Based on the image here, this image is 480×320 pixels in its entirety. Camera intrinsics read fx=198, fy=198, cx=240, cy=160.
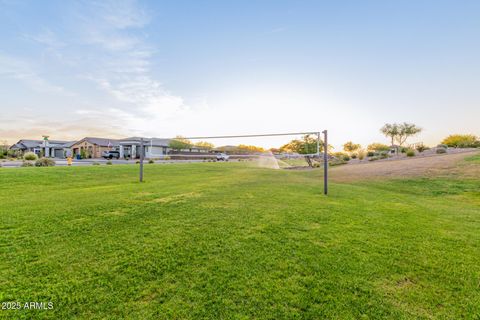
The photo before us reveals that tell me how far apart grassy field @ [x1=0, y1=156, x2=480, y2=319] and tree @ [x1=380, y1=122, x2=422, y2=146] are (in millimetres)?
52062

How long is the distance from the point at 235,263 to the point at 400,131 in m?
56.9

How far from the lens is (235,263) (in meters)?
2.16

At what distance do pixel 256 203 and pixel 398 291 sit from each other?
3.24 m

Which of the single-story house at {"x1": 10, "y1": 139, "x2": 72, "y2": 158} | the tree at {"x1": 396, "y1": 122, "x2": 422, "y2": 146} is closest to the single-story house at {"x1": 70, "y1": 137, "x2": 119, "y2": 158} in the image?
the single-story house at {"x1": 10, "y1": 139, "x2": 72, "y2": 158}

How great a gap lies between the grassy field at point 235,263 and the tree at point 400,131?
5206cm

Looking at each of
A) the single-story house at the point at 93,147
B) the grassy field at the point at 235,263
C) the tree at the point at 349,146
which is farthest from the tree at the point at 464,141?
the single-story house at the point at 93,147

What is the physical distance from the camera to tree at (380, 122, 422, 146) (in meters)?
44.1

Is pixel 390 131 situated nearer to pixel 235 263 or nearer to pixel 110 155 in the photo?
pixel 235 263

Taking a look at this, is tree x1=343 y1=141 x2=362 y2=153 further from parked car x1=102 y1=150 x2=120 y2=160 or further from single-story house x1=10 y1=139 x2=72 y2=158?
single-story house x1=10 y1=139 x2=72 y2=158

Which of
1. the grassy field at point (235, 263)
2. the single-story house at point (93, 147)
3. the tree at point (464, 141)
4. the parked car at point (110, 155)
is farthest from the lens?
the single-story house at point (93, 147)

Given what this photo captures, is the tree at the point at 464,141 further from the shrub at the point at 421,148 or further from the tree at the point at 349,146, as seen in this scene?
the tree at the point at 349,146

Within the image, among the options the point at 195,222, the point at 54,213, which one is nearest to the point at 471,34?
the point at 195,222

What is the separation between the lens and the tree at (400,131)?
145 ft

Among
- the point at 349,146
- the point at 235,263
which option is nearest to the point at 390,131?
the point at 349,146
